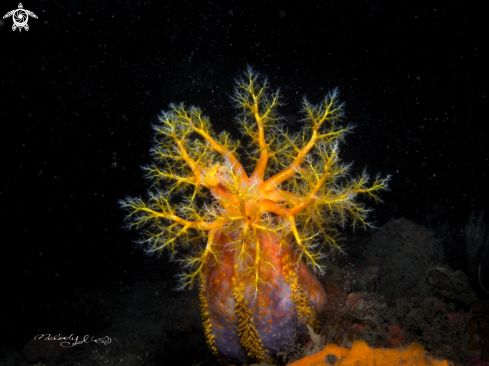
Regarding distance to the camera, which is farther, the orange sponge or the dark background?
the dark background

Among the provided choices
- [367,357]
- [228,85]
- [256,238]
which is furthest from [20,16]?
[367,357]

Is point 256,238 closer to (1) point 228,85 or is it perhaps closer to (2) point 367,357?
(2) point 367,357

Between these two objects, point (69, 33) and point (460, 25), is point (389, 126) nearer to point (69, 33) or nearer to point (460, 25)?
point (460, 25)

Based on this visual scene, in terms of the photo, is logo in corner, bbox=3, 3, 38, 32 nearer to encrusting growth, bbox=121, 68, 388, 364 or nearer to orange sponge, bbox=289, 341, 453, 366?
encrusting growth, bbox=121, 68, 388, 364

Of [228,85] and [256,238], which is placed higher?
[228,85]

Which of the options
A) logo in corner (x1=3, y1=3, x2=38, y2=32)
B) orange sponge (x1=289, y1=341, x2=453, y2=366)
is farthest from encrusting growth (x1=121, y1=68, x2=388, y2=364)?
logo in corner (x1=3, y1=3, x2=38, y2=32)

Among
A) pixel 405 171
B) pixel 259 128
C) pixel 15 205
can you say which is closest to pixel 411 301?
pixel 259 128

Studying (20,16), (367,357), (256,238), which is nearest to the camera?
(367,357)

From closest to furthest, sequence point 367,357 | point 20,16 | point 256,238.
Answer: point 367,357
point 256,238
point 20,16
